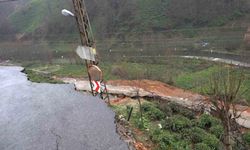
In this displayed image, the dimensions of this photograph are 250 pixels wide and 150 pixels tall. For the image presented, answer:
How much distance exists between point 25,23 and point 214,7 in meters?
54.3

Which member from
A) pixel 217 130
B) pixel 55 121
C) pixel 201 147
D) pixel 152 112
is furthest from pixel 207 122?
pixel 55 121

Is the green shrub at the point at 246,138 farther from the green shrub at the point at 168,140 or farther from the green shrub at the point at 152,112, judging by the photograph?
the green shrub at the point at 152,112

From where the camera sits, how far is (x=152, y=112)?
2272cm

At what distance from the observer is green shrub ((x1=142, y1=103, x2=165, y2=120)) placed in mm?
22375

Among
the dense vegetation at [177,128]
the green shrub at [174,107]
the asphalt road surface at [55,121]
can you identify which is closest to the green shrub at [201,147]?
the dense vegetation at [177,128]

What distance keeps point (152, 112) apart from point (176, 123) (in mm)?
2479

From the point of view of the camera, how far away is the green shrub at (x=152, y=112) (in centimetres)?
2238

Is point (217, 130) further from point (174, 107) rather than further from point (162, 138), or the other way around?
point (174, 107)

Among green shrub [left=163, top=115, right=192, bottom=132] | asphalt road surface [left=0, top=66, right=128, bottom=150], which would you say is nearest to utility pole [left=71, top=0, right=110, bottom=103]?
asphalt road surface [left=0, top=66, right=128, bottom=150]

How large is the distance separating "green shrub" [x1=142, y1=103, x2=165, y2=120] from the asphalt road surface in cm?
208

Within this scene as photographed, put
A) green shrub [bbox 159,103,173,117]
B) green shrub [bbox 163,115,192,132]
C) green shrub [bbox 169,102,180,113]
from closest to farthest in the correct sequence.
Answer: green shrub [bbox 163,115,192,132], green shrub [bbox 159,103,173,117], green shrub [bbox 169,102,180,113]

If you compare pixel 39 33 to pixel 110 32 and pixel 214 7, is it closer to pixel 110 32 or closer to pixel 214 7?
pixel 110 32

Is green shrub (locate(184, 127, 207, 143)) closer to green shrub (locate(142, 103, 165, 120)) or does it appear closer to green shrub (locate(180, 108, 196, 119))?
green shrub (locate(142, 103, 165, 120))

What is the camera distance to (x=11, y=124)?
24.5 meters
